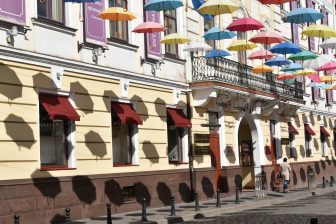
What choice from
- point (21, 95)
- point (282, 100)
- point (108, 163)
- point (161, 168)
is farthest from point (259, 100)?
point (21, 95)

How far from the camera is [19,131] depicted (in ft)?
50.3

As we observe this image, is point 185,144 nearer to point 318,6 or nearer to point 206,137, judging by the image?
point 206,137

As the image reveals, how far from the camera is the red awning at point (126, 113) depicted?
63.1ft

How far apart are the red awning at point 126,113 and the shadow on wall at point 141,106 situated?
14.9 inches

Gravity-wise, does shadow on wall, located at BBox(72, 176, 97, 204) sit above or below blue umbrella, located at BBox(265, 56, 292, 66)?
below

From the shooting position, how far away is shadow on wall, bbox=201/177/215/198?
2384 cm

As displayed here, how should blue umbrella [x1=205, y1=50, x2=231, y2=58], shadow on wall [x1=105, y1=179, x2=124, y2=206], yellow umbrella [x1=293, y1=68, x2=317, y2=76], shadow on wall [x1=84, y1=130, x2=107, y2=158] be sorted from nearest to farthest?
shadow on wall [x1=84, y1=130, x2=107, y2=158] → shadow on wall [x1=105, y1=179, x2=124, y2=206] → blue umbrella [x1=205, y1=50, x2=231, y2=58] → yellow umbrella [x1=293, y1=68, x2=317, y2=76]

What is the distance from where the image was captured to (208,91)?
23.7 meters

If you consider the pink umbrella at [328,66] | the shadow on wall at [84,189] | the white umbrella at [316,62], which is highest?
the white umbrella at [316,62]

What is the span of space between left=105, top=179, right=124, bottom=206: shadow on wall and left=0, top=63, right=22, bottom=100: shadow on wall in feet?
14.9

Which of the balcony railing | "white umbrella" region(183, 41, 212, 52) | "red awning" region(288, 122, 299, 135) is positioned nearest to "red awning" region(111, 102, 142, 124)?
"white umbrella" region(183, 41, 212, 52)

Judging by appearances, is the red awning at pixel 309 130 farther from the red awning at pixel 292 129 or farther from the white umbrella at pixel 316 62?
the white umbrella at pixel 316 62

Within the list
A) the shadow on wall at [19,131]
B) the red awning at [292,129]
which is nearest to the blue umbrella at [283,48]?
the shadow on wall at [19,131]

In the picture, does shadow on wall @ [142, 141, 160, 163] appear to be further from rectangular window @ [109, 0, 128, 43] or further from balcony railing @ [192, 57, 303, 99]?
balcony railing @ [192, 57, 303, 99]
